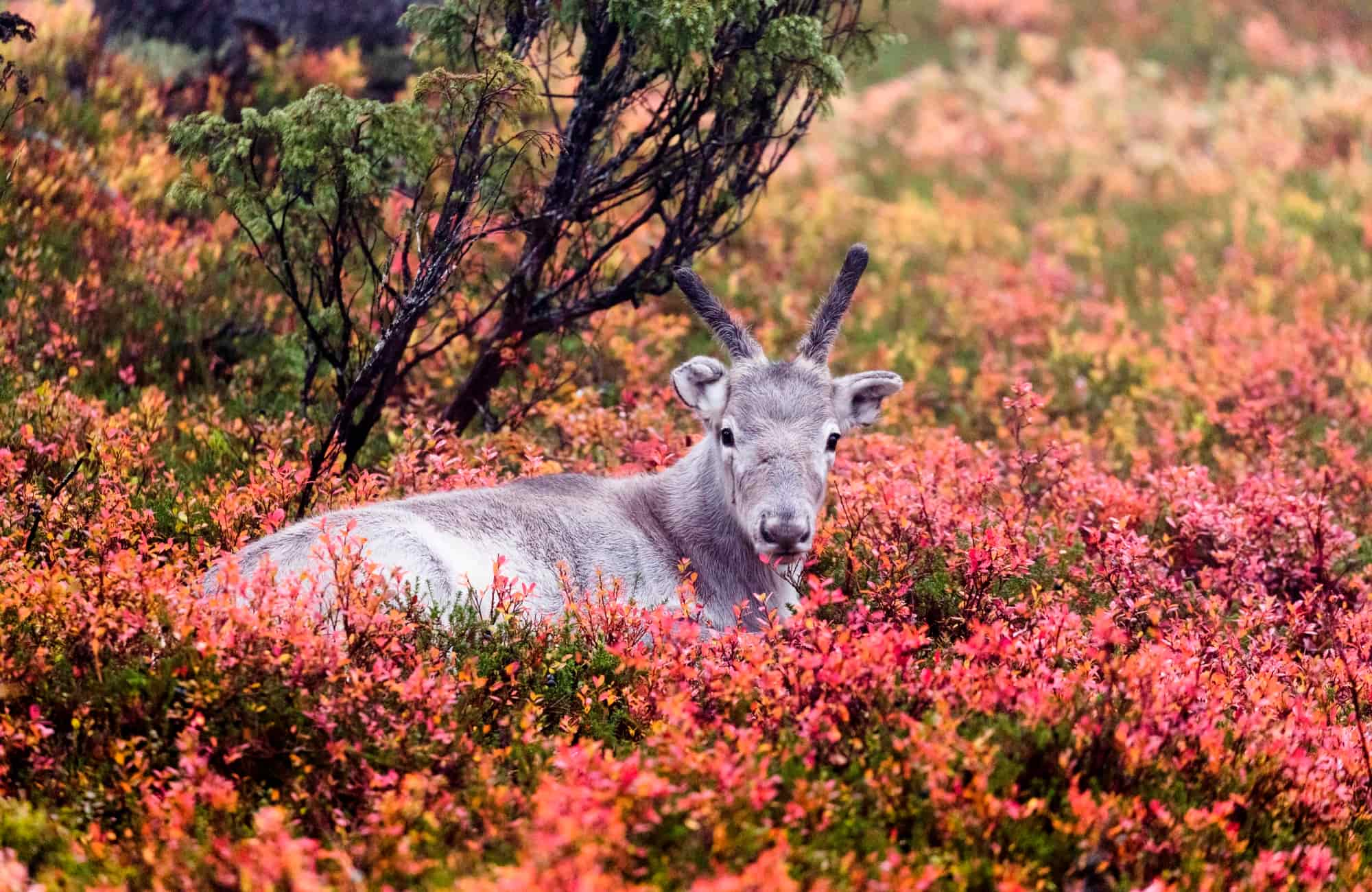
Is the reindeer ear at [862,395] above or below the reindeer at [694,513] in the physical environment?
above

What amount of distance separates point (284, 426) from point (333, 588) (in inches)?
101

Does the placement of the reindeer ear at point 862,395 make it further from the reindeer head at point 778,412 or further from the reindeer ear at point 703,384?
the reindeer ear at point 703,384

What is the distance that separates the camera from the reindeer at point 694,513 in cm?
737

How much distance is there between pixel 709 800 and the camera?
16.1ft

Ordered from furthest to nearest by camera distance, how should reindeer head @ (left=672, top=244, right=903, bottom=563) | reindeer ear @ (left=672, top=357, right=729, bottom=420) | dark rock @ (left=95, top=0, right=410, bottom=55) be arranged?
dark rock @ (left=95, top=0, right=410, bottom=55) < reindeer ear @ (left=672, top=357, right=729, bottom=420) < reindeer head @ (left=672, top=244, right=903, bottom=563)

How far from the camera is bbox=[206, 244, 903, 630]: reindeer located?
737 cm

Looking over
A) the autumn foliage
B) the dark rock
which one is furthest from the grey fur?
the dark rock

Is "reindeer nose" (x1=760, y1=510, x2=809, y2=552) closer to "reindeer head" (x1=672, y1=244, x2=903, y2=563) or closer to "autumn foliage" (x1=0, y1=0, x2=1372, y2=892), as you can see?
"reindeer head" (x1=672, y1=244, x2=903, y2=563)

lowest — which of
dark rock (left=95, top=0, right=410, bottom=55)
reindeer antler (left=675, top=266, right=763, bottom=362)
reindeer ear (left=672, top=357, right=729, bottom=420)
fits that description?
reindeer ear (left=672, top=357, right=729, bottom=420)

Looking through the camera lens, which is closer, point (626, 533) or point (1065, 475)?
point (626, 533)

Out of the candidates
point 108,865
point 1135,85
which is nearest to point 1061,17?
point 1135,85

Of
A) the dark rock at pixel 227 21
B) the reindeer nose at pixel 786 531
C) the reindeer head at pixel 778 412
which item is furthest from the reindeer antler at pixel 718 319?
the dark rock at pixel 227 21

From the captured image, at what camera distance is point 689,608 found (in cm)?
680

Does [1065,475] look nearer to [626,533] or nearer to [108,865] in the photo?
[626,533]
